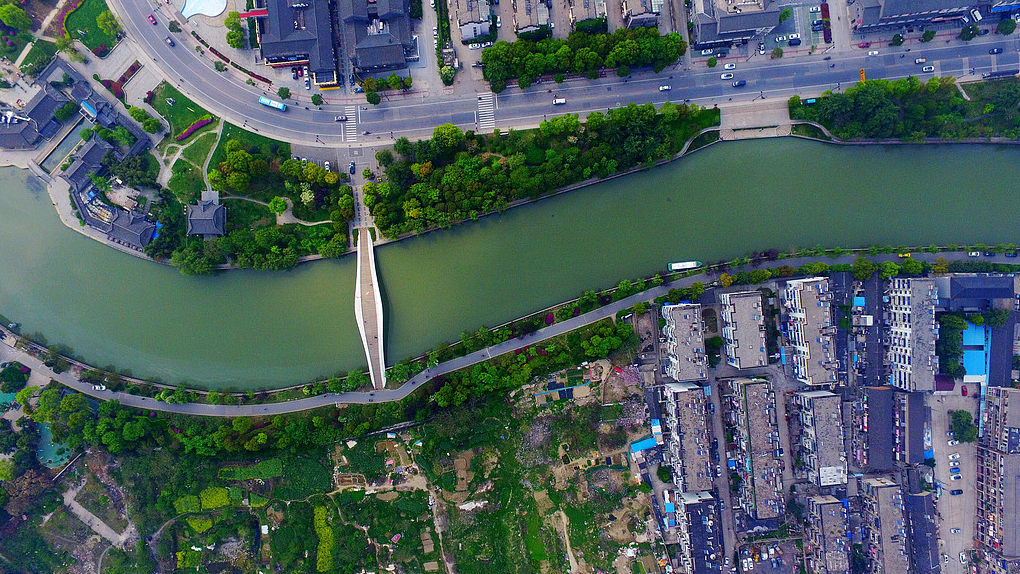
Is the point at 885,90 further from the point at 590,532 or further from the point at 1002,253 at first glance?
the point at 590,532

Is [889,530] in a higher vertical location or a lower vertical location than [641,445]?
lower

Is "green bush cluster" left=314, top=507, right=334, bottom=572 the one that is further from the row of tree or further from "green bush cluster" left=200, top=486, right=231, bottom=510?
the row of tree

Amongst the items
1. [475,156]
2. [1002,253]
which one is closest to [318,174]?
[475,156]

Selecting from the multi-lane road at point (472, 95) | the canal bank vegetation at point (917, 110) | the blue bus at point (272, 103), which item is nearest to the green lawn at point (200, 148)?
the multi-lane road at point (472, 95)

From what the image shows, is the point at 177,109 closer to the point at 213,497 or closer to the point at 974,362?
the point at 213,497

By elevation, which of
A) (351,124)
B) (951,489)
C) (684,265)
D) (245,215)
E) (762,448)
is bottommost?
(951,489)

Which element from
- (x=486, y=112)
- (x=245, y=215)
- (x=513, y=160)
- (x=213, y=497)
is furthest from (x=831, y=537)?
(x=245, y=215)

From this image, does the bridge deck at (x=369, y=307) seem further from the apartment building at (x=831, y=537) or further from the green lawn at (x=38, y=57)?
the apartment building at (x=831, y=537)
